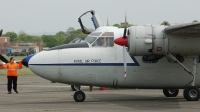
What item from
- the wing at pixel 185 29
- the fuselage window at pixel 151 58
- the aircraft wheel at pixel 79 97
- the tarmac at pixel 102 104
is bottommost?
the tarmac at pixel 102 104

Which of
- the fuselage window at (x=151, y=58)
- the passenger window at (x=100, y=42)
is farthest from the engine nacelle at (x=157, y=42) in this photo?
the passenger window at (x=100, y=42)

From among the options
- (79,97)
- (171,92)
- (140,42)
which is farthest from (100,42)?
(171,92)

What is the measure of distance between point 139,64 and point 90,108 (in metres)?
3.08

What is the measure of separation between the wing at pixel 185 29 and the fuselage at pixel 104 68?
179cm

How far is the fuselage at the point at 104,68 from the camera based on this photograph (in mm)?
19000

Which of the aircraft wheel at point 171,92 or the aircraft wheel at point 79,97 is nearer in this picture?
the aircraft wheel at point 79,97

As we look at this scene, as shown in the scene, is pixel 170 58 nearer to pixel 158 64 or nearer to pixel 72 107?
pixel 158 64

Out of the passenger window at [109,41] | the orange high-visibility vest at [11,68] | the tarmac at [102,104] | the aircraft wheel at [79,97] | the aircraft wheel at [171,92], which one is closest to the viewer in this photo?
the tarmac at [102,104]

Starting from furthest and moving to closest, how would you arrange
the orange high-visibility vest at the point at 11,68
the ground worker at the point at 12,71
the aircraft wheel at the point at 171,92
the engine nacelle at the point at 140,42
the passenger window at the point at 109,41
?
the orange high-visibility vest at the point at 11,68 → the ground worker at the point at 12,71 → the aircraft wheel at the point at 171,92 → the passenger window at the point at 109,41 → the engine nacelle at the point at 140,42

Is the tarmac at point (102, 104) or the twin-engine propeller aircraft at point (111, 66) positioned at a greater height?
the twin-engine propeller aircraft at point (111, 66)

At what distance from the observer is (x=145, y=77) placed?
1941 centimetres

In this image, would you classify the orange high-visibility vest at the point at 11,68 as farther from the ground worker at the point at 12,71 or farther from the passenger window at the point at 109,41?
the passenger window at the point at 109,41

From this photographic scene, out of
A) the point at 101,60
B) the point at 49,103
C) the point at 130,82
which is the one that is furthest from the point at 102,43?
the point at 49,103

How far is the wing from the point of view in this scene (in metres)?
16.9
